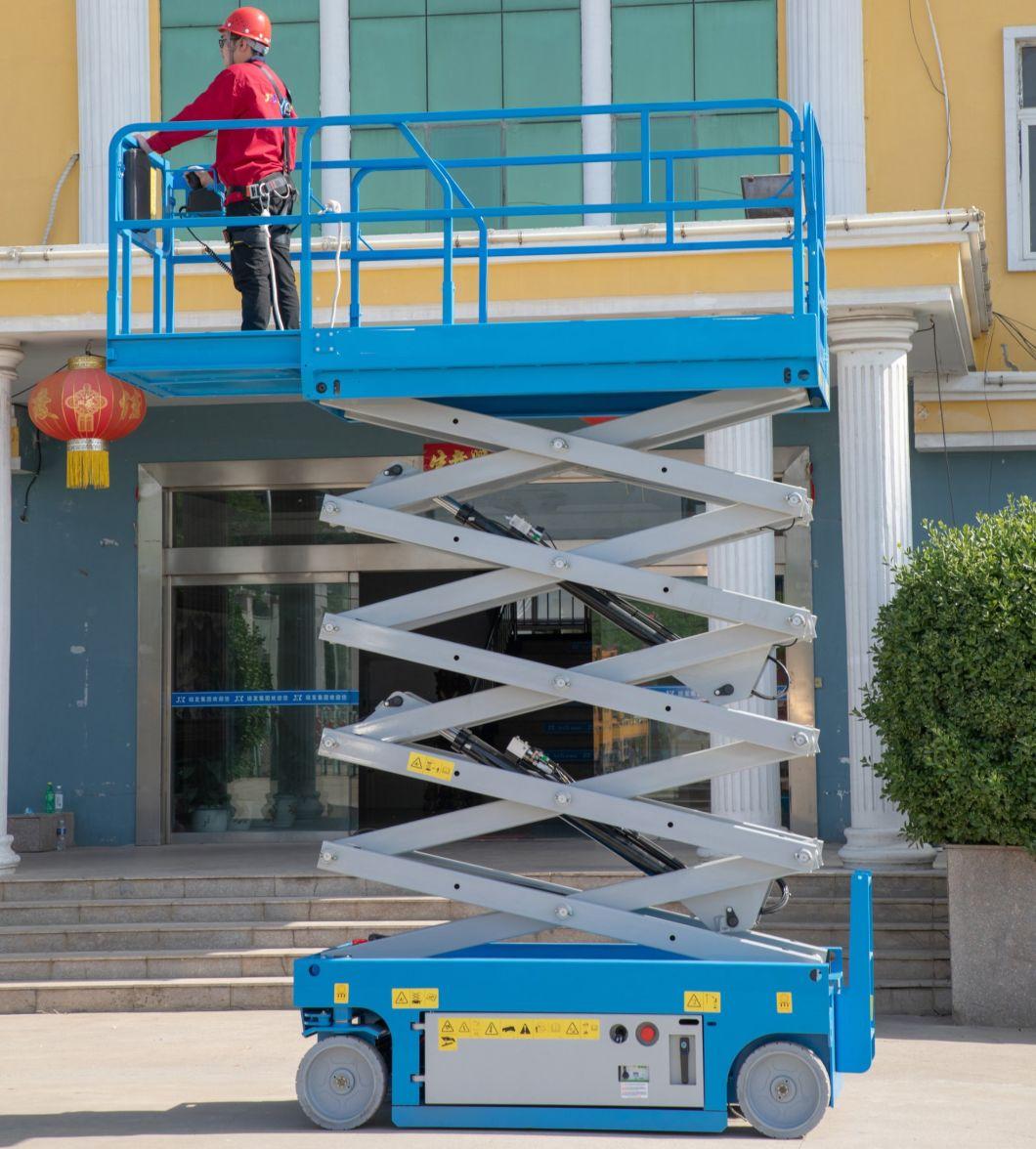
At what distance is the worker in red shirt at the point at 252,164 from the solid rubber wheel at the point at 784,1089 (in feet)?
12.8

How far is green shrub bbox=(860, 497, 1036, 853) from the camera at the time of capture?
28.8ft

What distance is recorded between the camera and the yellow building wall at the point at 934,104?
13.6m

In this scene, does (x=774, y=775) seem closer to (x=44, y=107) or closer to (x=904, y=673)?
(x=904, y=673)

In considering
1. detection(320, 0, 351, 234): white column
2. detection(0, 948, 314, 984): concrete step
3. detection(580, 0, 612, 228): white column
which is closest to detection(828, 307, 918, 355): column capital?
detection(580, 0, 612, 228): white column

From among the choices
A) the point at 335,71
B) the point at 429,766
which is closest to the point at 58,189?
the point at 335,71

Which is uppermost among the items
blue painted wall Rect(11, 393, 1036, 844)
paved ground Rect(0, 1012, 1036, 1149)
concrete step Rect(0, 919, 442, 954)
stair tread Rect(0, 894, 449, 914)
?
blue painted wall Rect(11, 393, 1036, 844)

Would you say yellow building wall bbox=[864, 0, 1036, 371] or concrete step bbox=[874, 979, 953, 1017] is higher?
yellow building wall bbox=[864, 0, 1036, 371]

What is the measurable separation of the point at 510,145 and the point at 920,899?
278 inches

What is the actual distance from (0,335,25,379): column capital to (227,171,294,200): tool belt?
13.8 ft

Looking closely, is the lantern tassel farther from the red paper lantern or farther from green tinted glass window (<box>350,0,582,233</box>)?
green tinted glass window (<box>350,0,582,233</box>)

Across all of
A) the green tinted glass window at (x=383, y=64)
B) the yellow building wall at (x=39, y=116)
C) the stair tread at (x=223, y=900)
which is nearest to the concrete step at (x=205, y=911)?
the stair tread at (x=223, y=900)

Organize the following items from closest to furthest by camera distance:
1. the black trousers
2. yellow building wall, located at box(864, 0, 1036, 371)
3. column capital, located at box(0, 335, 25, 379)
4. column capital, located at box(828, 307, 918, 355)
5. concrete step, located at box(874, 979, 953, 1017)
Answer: the black trousers → concrete step, located at box(874, 979, 953, 1017) → column capital, located at box(828, 307, 918, 355) → column capital, located at box(0, 335, 25, 379) → yellow building wall, located at box(864, 0, 1036, 371)

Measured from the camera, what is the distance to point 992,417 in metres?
13.1

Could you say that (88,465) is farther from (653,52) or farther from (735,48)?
(735,48)
